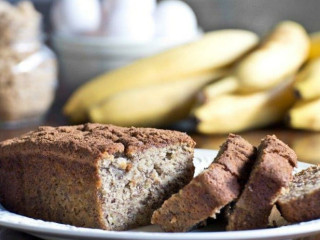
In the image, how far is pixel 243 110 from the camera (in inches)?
88.6

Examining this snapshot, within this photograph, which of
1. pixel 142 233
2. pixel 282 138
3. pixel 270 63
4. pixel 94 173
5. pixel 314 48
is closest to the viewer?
pixel 142 233

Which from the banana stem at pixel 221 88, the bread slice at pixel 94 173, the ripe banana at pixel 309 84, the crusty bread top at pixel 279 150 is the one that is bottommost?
the banana stem at pixel 221 88

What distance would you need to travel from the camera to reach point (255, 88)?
224 cm

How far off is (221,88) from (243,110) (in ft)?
0.34

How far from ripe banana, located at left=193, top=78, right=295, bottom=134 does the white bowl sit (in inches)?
17.4

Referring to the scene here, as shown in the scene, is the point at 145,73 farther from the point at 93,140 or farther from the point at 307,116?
the point at 93,140

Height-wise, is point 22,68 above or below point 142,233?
below

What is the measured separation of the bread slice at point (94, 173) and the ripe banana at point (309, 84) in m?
0.95

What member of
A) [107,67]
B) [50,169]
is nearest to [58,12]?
[107,67]

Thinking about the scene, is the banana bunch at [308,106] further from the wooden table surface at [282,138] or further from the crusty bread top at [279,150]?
the crusty bread top at [279,150]

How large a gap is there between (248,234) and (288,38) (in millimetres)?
1468

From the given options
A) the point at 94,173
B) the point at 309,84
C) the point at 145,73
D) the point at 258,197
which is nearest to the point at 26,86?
the point at 145,73

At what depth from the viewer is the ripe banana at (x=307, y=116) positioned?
2211 millimetres

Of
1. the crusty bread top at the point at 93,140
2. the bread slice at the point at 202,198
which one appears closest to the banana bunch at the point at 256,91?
the crusty bread top at the point at 93,140
